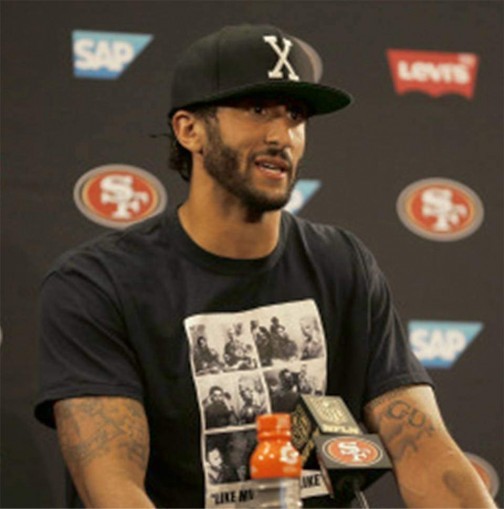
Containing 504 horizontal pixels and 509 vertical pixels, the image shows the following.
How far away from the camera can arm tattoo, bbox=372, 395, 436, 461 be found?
1680mm

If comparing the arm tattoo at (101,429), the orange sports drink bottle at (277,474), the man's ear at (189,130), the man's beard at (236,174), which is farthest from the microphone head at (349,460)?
the man's ear at (189,130)

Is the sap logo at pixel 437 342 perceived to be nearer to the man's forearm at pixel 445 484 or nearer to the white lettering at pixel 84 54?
the man's forearm at pixel 445 484

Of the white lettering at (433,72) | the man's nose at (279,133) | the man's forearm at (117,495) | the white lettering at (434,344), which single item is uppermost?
the white lettering at (433,72)

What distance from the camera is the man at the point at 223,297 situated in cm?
167

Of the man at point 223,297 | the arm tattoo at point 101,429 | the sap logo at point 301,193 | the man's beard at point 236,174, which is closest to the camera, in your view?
the arm tattoo at point 101,429

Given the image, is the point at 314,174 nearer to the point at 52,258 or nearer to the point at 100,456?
the point at 52,258

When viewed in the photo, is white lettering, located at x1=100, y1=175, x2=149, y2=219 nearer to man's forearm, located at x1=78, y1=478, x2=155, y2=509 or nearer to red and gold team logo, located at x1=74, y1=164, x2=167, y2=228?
red and gold team logo, located at x1=74, y1=164, x2=167, y2=228

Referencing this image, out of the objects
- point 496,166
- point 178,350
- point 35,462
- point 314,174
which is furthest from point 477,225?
point 35,462

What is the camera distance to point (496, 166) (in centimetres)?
230

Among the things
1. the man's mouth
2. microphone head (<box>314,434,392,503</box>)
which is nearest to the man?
the man's mouth

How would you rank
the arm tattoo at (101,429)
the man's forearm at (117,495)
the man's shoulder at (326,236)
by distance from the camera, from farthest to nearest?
the man's shoulder at (326,236), the arm tattoo at (101,429), the man's forearm at (117,495)

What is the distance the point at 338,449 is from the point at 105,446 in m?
0.52

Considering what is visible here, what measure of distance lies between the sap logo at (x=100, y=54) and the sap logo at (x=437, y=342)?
74 centimetres

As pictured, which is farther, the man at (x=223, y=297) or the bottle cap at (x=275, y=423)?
the man at (x=223, y=297)
